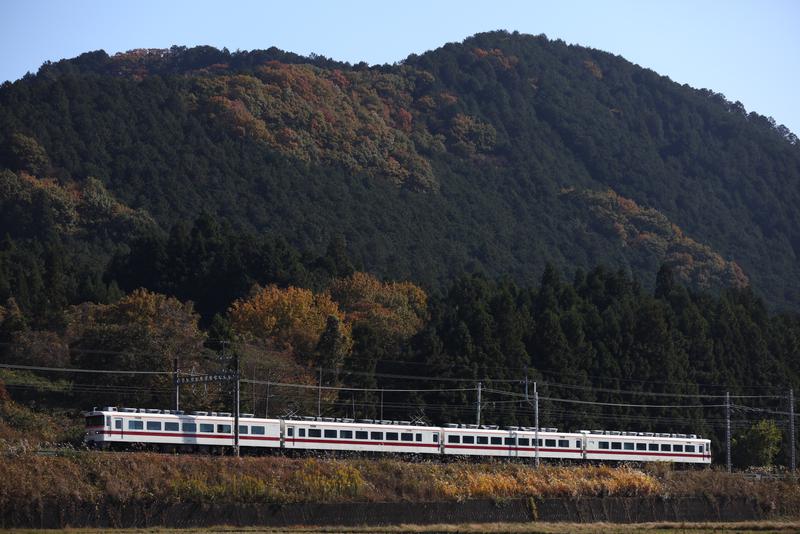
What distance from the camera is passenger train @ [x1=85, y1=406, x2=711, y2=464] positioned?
61.8 metres

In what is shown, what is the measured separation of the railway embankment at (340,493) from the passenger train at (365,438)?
907 centimetres

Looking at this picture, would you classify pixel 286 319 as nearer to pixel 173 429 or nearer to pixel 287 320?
pixel 287 320

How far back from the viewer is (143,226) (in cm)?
16038

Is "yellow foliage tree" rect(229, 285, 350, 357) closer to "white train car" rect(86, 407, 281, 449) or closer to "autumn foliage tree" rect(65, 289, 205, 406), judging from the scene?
"autumn foliage tree" rect(65, 289, 205, 406)

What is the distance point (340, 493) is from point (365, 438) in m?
16.3

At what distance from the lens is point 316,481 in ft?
171

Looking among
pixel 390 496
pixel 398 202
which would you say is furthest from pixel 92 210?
pixel 390 496

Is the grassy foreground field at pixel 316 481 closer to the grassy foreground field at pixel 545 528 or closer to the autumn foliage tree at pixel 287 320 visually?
the grassy foreground field at pixel 545 528

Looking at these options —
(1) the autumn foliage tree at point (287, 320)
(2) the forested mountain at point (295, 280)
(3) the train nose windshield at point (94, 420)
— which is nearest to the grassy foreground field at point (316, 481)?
(3) the train nose windshield at point (94, 420)

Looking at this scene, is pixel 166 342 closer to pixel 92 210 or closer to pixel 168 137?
pixel 92 210

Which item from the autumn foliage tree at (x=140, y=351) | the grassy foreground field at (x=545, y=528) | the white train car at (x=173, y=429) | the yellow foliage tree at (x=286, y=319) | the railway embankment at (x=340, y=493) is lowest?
the grassy foreground field at (x=545, y=528)

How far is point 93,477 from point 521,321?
176 ft

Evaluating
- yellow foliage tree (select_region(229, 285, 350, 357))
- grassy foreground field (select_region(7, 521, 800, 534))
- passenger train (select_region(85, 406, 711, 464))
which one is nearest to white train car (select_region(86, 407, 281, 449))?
passenger train (select_region(85, 406, 711, 464))

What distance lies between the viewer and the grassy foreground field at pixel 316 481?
46344 mm
